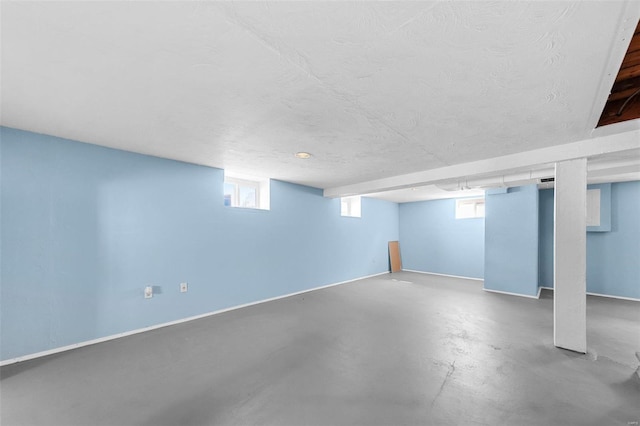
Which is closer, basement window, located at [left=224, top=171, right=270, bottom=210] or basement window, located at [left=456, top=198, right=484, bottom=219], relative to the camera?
basement window, located at [left=224, top=171, right=270, bottom=210]

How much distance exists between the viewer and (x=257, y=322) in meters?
3.27

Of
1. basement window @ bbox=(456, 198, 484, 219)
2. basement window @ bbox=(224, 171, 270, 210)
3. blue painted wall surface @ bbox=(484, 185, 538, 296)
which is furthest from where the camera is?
basement window @ bbox=(456, 198, 484, 219)

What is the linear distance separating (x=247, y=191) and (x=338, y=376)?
3.35 meters

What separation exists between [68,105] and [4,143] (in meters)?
1.09

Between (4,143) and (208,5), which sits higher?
(208,5)

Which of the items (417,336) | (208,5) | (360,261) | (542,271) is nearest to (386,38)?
(208,5)

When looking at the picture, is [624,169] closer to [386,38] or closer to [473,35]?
[473,35]

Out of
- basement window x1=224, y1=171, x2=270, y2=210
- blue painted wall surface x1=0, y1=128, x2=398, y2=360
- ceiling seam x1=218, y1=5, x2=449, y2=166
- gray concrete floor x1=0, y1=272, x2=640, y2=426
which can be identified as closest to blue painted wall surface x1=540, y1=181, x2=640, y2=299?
gray concrete floor x1=0, y1=272, x2=640, y2=426

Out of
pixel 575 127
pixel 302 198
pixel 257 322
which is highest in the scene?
pixel 575 127

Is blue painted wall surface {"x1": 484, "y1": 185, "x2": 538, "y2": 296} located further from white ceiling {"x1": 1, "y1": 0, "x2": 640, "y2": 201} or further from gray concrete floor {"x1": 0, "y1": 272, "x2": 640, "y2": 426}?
white ceiling {"x1": 1, "y1": 0, "x2": 640, "y2": 201}

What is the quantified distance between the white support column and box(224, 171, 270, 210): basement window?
156 inches

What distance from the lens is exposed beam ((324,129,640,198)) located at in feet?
7.44

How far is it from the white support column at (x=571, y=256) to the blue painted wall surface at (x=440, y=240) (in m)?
3.79

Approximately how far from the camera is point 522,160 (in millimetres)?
2801
